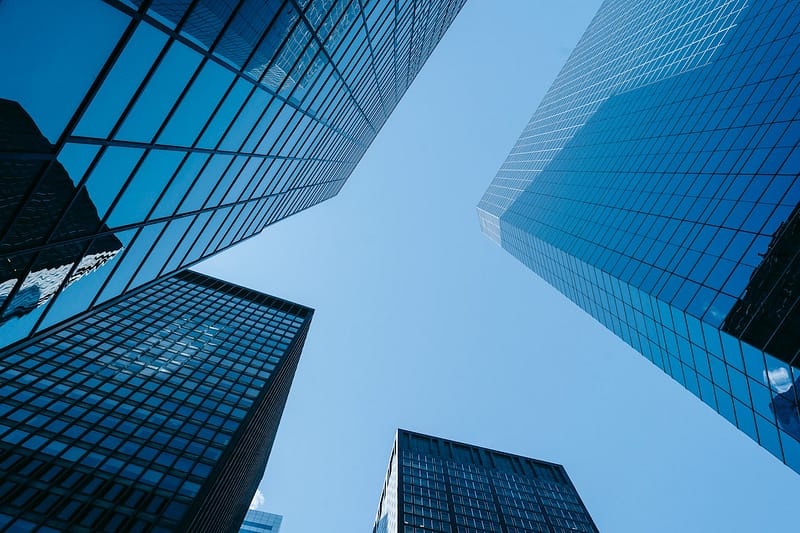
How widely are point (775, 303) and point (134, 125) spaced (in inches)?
955

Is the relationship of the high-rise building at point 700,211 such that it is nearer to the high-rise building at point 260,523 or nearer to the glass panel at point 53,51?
the glass panel at point 53,51

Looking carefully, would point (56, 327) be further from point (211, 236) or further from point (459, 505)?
point (459, 505)

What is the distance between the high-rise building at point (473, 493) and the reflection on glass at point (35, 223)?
7816 centimetres

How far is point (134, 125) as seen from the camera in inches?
399

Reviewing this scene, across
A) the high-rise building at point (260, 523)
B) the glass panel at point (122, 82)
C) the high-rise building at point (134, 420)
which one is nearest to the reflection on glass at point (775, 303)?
the glass panel at point (122, 82)

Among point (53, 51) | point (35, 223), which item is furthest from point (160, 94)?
point (35, 223)

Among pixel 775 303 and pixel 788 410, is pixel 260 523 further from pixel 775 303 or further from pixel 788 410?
pixel 775 303

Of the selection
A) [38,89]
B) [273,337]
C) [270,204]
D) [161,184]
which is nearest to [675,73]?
[270,204]

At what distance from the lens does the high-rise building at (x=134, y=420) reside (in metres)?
33.7

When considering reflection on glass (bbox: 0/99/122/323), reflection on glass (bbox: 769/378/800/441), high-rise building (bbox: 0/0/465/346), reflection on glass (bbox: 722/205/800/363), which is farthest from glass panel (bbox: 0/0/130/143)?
reflection on glass (bbox: 769/378/800/441)

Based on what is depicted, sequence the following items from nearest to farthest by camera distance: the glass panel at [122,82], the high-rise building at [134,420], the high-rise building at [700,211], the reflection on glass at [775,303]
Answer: the glass panel at [122,82]
the reflection on glass at [775,303]
the high-rise building at [700,211]
the high-rise building at [134,420]

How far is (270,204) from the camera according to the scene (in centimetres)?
3077

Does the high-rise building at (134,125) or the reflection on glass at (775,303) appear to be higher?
the reflection on glass at (775,303)

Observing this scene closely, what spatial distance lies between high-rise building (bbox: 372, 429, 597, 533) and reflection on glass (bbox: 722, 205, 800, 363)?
70280mm
